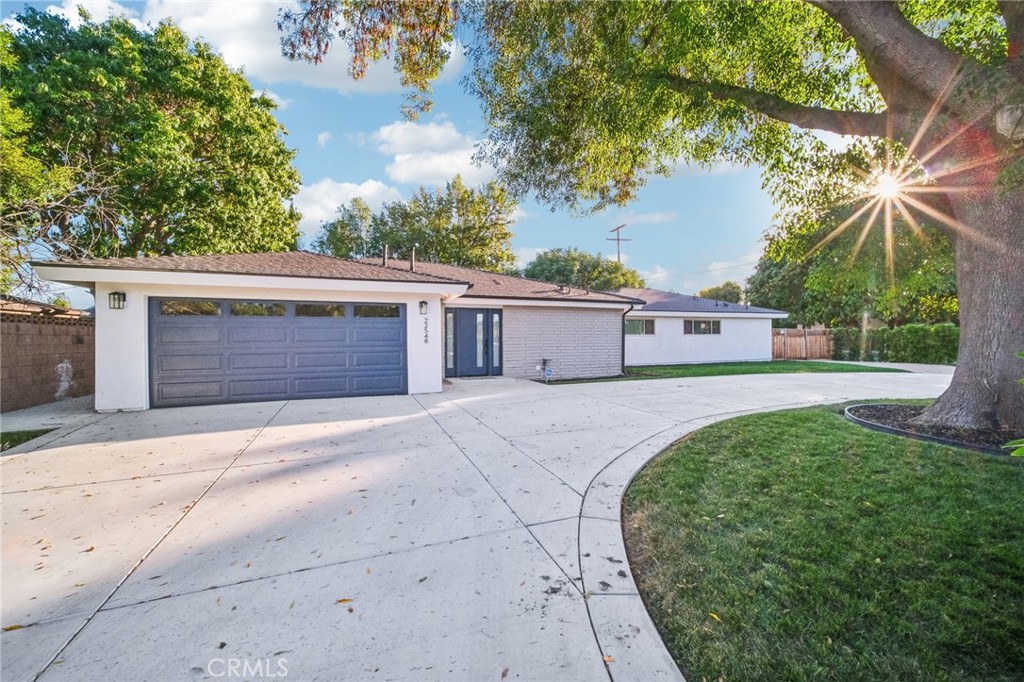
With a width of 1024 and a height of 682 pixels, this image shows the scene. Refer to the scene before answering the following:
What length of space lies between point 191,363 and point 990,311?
39.7ft

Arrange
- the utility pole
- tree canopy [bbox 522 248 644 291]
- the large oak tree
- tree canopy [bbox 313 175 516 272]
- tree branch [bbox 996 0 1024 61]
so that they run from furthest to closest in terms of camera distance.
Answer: tree canopy [bbox 522 248 644 291] → the utility pole → tree canopy [bbox 313 175 516 272] → the large oak tree → tree branch [bbox 996 0 1024 61]

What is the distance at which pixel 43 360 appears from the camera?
307 inches

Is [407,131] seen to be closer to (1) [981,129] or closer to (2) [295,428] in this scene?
(2) [295,428]

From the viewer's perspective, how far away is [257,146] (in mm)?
13289

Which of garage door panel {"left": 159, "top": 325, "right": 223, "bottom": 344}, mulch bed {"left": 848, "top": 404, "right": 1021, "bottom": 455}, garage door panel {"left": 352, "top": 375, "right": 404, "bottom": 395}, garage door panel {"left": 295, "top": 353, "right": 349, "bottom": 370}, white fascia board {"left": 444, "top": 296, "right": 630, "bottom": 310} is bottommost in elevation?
mulch bed {"left": 848, "top": 404, "right": 1021, "bottom": 455}

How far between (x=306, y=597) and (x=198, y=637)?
0.45 metres

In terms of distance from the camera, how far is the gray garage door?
7.25 metres

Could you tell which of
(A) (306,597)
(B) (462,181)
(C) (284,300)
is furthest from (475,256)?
(A) (306,597)

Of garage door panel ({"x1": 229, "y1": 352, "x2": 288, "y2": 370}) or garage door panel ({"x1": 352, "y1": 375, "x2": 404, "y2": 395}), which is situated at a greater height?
garage door panel ({"x1": 229, "y1": 352, "x2": 288, "y2": 370})

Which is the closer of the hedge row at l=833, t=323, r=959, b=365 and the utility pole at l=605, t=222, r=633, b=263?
the hedge row at l=833, t=323, r=959, b=365

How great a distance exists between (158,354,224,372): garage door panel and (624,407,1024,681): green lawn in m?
Answer: 7.73

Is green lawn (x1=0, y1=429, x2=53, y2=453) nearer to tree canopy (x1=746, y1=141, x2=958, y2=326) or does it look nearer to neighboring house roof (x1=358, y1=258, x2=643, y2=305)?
neighboring house roof (x1=358, y1=258, x2=643, y2=305)

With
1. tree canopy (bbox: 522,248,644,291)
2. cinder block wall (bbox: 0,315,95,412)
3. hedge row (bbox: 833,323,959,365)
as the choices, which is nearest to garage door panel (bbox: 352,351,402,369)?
cinder block wall (bbox: 0,315,95,412)

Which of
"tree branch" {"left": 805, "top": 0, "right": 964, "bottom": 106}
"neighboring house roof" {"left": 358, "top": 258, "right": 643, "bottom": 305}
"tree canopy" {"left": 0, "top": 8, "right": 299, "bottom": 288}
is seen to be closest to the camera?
"tree branch" {"left": 805, "top": 0, "right": 964, "bottom": 106}
